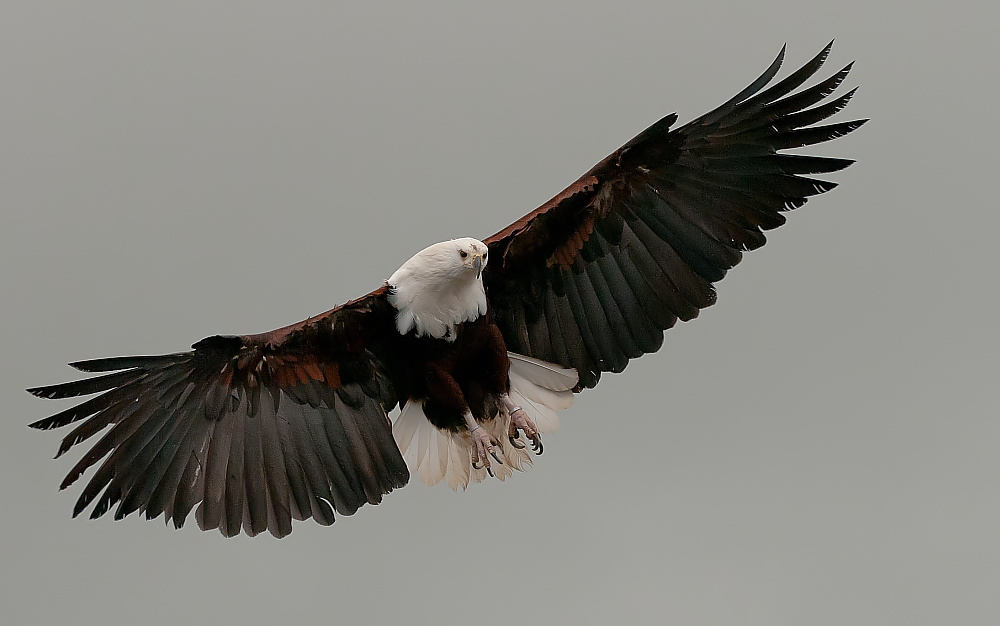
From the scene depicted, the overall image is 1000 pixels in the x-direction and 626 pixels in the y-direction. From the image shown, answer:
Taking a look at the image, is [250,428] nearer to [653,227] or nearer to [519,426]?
[519,426]

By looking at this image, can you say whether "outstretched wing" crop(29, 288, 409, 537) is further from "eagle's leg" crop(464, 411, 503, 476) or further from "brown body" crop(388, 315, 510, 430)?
"eagle's leg" crop(464, 411, 503, 476)

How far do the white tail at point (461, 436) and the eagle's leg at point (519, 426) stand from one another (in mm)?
168

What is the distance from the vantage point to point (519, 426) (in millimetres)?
6938

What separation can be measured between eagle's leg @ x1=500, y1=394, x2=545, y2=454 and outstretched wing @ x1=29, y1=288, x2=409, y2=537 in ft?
2.02

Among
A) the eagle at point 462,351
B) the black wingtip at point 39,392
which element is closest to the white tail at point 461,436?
the eagle at point 462,351

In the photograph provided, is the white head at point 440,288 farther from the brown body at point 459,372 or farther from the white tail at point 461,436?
the white tail at point 461,436

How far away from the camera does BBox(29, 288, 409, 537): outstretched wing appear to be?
21.3 feet

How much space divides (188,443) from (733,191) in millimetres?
3147

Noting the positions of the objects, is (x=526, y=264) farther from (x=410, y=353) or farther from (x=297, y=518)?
(x=297, y=518)

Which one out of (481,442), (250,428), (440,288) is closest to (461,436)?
(481,442)

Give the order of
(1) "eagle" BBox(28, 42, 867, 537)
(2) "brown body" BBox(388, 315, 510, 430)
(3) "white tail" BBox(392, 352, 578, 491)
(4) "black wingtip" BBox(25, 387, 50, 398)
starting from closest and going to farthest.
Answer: (4) "black wingtip" BBox(25, 387, 50, 398)
(1) "eagle" BBox(28, 42, 867, 537)
(2) "brown body" BBox(388, 315, 510, 430)
(3) "white tail" BBox(392, 352, 578, 491)

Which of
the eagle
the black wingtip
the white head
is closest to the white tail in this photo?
the eagle

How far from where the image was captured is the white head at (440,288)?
6473mm

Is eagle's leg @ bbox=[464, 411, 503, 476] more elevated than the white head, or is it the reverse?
the white head
